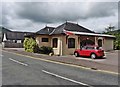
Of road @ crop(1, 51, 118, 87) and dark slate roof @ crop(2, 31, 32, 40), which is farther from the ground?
dark slate roof @ crop(2, 31, 32, 40)

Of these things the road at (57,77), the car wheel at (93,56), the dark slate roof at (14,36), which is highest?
the dark slate roof at (14,36)

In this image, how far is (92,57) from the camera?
26.1 meters

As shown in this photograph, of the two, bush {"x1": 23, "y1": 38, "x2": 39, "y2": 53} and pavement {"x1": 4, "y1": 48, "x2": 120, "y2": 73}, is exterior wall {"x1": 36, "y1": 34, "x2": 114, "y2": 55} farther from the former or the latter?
pavement {"x1": 4, "y1": 48, "x2": 120, "y2": 73}

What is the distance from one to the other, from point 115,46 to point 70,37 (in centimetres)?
1802

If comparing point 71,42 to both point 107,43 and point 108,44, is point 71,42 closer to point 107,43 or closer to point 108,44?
point 107,43

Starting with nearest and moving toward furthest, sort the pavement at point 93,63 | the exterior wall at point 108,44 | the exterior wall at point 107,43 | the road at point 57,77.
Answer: the road at point 57,77 < the pavement at point 93,63 < the exterior wall at point 107,43 < the exterior wall at point 108,44

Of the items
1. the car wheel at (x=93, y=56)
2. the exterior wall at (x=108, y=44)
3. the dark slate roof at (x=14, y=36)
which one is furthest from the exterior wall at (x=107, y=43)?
the dark slate roof at (x=14, y=36)

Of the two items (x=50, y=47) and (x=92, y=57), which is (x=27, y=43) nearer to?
(x=50, y=47)

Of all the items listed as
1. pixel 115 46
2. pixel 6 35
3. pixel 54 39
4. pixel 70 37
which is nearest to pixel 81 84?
pixel 70 37

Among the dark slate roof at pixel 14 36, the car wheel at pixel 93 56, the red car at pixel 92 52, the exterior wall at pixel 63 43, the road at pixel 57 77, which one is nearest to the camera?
the road at pixel 57 77

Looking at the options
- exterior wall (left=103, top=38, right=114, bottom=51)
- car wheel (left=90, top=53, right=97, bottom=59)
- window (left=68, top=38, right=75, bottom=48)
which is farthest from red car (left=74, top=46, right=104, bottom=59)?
exterior wall (left=103, top=38, right=114, bottom=51)

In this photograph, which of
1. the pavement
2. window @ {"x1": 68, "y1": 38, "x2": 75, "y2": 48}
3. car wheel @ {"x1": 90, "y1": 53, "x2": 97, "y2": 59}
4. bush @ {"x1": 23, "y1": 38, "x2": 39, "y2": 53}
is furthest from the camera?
bush @ {"x1": 23, "y1": 38, "x2": 39, "y2": 53}

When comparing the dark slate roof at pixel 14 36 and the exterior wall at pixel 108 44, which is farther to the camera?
the dark slate roof at pixel 14 36

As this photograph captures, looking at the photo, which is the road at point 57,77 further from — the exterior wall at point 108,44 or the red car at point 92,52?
the exterior wall at point 108,44
